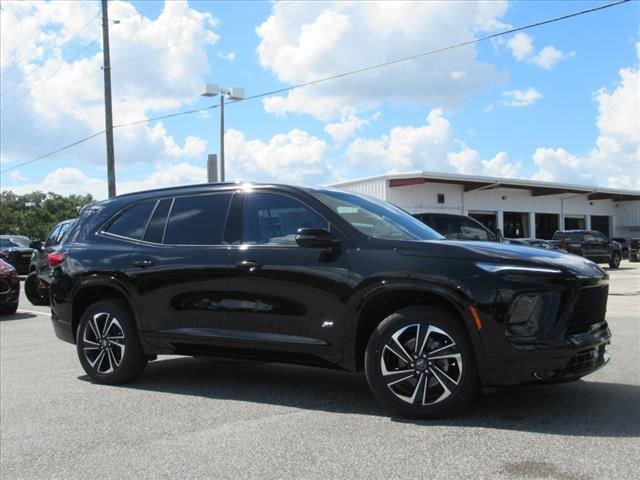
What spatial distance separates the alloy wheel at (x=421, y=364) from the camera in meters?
4.53

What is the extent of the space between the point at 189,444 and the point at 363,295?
5.22 ft

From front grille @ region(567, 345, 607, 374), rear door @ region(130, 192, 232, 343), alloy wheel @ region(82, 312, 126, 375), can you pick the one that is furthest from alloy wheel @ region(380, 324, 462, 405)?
alloy wheel @ region(82, 312, 126, 375)

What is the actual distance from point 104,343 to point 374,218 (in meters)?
2.90

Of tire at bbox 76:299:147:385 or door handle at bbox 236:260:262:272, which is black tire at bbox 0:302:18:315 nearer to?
tire at bbox 76:299:147:385

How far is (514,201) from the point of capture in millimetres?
43562

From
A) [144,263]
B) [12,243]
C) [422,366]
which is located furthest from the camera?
[12,243]

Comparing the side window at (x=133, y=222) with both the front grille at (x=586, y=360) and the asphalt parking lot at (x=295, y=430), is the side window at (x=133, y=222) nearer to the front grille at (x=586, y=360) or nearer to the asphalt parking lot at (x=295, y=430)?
the asphalt parking lot at (x=295, y=430)

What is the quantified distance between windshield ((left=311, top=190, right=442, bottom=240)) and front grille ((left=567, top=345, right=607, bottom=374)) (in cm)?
146

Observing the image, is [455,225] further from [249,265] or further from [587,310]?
[587,310]

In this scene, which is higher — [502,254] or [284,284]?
[502,254]

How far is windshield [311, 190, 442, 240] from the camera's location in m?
5.16

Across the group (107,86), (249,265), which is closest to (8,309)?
(249,265)

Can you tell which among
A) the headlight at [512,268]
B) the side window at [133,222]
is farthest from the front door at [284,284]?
the side window at [133,222]

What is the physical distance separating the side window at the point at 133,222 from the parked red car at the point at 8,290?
7.13 m
